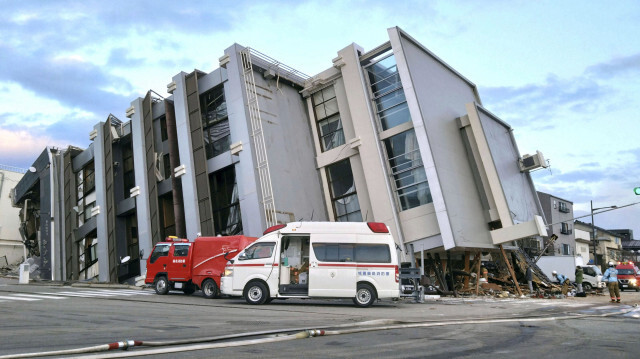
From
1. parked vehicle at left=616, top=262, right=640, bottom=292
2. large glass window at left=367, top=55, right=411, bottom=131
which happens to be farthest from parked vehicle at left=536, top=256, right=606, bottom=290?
large glass window at left=367, top=55, right=411, bottom=131

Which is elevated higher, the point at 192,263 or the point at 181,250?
the point at 181,250

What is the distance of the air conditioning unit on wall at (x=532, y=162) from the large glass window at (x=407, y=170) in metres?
8.28

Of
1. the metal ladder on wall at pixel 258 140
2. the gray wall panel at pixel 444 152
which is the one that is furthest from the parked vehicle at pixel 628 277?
the metal ladder on wall at pixel 258 140

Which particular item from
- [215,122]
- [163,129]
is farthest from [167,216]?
[215,122]

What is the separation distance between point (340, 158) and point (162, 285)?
468 inches

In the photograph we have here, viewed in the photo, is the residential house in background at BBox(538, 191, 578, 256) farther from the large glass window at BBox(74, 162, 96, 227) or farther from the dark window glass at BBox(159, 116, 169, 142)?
the large glass window at BBox(74, 162, 96, 227)

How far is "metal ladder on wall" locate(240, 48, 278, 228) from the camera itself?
80.1 ft

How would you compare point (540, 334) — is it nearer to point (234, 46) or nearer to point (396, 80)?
point (396, 80)

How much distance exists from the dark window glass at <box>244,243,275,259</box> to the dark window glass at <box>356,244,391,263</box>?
2851mm

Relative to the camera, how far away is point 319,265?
15.7 m

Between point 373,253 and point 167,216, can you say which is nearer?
point 373,253

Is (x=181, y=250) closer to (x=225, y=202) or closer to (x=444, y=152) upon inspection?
(x=225, y=202)

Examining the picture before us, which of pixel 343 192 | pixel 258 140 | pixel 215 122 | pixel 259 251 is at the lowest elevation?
pixel 259 251

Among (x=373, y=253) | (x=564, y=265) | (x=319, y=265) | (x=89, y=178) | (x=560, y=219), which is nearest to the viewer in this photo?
(x=319, y=265)
